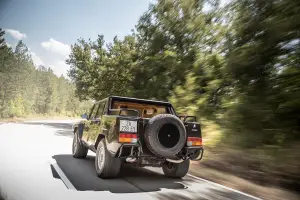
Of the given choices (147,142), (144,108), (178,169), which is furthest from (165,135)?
(144,108)

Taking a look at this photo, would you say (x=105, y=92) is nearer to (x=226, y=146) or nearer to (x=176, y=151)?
(x=226, y=146)

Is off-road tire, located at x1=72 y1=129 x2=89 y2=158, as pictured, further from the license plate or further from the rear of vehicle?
the license plate

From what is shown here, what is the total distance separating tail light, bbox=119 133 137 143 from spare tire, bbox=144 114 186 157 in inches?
11.0

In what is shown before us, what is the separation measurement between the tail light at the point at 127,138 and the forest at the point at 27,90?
3143 centimetres

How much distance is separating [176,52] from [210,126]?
26.2ft

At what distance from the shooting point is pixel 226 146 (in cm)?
856

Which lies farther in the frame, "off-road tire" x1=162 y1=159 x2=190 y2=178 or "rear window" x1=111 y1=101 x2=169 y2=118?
"rear window" x1=111 y1=101 x2=169 y2=118

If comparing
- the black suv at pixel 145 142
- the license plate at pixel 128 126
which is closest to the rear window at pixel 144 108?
the black suv at pixel 145 142

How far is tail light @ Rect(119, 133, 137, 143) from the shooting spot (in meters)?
5.74

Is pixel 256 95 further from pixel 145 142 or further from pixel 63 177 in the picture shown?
pixel 63 177

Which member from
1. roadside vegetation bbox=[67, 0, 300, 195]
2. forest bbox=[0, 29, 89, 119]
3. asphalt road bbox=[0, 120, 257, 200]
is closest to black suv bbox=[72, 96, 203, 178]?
asphalt road bbox=[0, 120, 257, 200]

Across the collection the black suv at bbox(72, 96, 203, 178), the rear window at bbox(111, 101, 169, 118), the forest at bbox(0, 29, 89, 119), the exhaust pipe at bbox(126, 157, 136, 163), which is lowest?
the exhaust pipe at bbox(126, 157, 136, 163)

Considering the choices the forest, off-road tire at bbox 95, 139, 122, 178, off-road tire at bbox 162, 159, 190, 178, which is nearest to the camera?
off-road tire at bbox 95, 139, 122, 178

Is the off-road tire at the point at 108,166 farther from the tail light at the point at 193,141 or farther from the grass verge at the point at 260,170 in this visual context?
the grass verge at the point at 260,170
